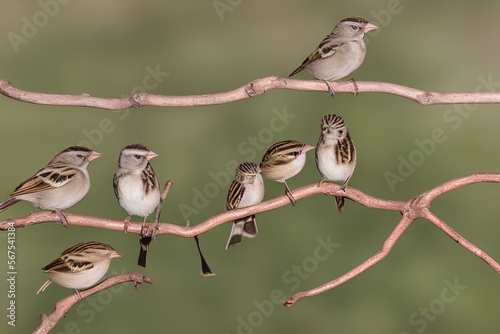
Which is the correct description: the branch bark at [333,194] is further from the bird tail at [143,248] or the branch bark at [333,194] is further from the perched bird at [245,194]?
the perched bird at [245,194]

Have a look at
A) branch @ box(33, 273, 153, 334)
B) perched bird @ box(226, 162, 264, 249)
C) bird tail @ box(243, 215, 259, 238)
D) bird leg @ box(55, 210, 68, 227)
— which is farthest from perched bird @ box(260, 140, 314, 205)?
bird leg @ box(55, 210, 68, 227)

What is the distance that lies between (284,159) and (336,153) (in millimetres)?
136


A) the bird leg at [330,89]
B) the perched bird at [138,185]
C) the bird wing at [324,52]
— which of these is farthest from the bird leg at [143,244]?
the bird wing at [324,52]

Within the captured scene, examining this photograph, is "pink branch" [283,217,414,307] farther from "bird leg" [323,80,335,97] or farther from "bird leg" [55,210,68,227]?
"bird leg" [55,210,68,227]

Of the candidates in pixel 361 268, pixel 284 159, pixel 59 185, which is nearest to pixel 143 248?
pixel 59 185

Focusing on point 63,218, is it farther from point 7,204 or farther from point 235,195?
point 235,195

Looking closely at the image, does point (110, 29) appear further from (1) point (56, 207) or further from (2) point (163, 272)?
(1) point (56, 207)

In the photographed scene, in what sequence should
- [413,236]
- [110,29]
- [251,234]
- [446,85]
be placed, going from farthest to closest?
[110,29] → [446,85] → [413,236] → [251,234]

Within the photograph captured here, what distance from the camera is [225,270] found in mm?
4559

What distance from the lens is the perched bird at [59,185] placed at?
203cm

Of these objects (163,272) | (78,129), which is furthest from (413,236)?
(78,129)

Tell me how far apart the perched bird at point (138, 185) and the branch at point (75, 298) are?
49 mm

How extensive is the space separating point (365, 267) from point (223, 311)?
2450 mm

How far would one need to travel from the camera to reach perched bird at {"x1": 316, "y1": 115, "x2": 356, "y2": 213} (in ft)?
6.93
